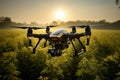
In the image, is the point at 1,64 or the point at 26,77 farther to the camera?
the point at 26,77

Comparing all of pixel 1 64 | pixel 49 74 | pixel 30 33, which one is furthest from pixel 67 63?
pixel 30 33

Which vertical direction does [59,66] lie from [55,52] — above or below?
below

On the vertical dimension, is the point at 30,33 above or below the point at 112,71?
above

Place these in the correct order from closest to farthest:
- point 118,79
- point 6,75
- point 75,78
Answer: point 118,79 < point 6,75 < point 75,78

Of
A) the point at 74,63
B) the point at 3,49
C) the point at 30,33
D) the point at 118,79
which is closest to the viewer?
the point at 30,33

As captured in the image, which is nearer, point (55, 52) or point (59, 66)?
point (55, 52)

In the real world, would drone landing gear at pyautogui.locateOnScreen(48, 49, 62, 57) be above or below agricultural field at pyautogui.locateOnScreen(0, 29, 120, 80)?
above

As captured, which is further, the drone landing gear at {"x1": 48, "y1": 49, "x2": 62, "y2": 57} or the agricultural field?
the agricultural field

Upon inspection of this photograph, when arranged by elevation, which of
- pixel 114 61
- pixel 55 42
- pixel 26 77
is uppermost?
pixel 55 42

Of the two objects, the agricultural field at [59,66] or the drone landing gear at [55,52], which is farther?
the agricultural field at [59,66]

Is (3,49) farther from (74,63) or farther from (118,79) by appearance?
(118,79)

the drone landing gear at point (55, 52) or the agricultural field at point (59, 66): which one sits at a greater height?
the drone landing gear at point (55, 52)
